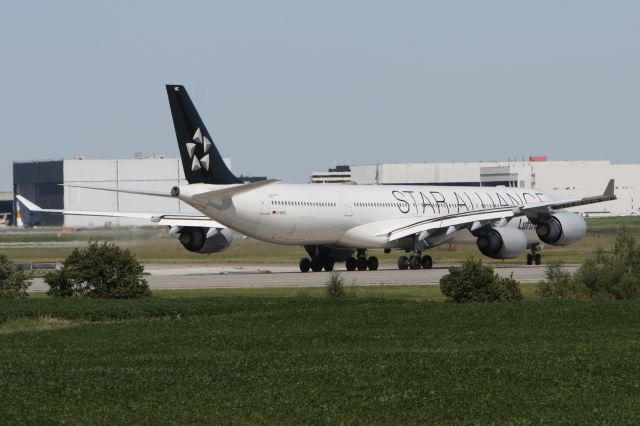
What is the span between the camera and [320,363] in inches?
869

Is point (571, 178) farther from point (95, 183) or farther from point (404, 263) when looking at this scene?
point (404, 263)

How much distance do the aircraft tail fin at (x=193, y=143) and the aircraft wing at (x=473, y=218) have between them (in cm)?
1001

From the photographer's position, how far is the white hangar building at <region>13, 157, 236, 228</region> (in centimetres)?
13225

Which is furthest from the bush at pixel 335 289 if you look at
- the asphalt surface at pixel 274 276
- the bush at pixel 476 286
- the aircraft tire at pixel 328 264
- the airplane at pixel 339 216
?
the aircraft tire at pixel 328 264

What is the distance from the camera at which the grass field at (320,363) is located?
17234mm

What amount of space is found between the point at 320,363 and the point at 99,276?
18.6 m

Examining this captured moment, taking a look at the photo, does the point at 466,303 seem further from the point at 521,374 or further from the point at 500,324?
the point at 521,374

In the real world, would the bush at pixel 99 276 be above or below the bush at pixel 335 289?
above

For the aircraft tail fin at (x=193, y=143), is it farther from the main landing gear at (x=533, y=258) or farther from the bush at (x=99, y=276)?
the main landing gear at (x=533, y=258)

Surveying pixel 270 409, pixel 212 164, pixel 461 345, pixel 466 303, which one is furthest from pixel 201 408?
pixel 212 164

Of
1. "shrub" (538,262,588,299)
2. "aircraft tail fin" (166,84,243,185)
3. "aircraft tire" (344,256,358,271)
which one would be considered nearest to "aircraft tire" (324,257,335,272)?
"aircraft tire" (344,256,358,271)

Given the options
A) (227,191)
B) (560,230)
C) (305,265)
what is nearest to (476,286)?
(227,191)

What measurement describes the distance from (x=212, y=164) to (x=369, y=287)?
8.85 m

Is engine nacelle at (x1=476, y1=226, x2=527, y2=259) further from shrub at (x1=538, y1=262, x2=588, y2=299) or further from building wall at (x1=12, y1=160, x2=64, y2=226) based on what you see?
building wall at (x1=12, y1=160, x2=64, y2=226)
